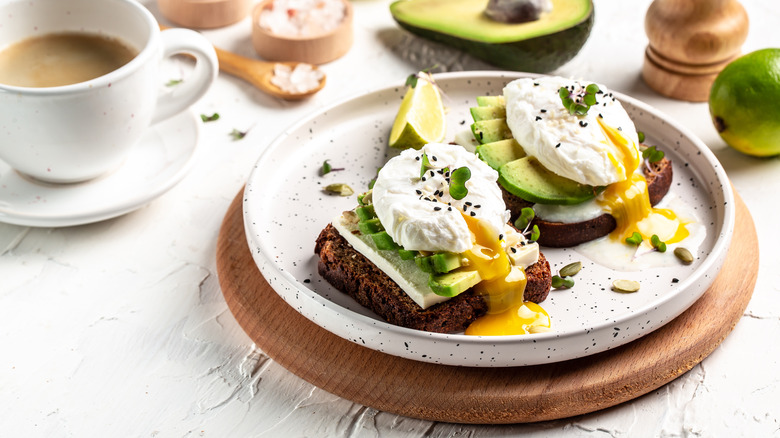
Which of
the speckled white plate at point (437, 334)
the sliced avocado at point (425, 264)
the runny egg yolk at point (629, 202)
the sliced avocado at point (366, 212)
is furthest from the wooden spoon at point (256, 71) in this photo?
the sliced avocado at point (425, 264)

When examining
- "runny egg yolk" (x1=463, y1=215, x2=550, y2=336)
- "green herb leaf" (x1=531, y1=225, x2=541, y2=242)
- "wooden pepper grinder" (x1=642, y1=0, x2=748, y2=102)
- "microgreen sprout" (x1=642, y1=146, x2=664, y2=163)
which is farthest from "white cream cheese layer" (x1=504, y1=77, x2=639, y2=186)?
"wooden pepper grinder" (x1=642, y1=0, x2=748, y2=102)

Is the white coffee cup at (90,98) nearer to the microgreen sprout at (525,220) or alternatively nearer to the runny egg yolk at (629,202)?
the microgreen sprout at (525,220)

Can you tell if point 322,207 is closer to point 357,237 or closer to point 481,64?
point 357,237

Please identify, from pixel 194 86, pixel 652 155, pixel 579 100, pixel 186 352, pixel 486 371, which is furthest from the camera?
pixel 194 86

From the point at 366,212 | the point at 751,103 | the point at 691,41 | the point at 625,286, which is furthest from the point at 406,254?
the point at 691,41

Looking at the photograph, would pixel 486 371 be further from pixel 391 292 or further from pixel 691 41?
pixel 691 41

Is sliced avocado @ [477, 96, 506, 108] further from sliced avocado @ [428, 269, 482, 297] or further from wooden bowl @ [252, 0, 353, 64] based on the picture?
wooden bowl @ [252, 0, 353, 64]
